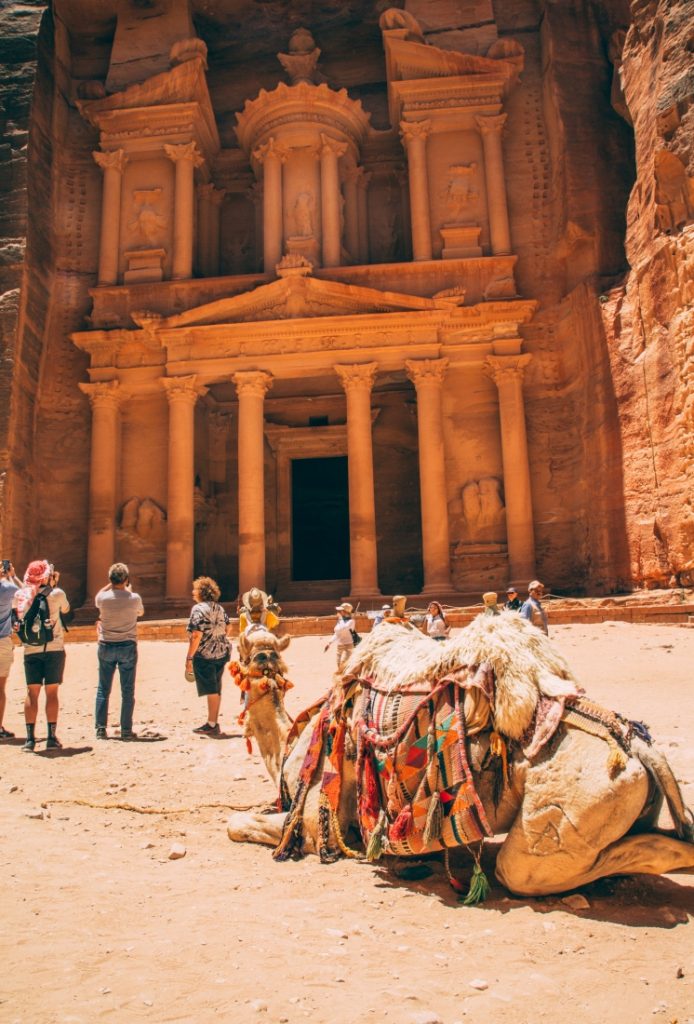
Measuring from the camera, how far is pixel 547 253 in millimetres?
21422

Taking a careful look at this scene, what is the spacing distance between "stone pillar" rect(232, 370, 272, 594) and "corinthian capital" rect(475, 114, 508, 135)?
30.0 ft

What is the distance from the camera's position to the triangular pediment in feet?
65.4

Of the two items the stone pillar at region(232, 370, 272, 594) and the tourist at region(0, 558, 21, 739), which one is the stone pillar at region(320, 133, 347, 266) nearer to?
the stone pillar at region(232, 370, 272, 594)

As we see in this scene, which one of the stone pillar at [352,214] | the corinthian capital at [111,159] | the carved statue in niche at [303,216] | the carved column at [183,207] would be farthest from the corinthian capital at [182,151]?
the stone pillar at [352,214]

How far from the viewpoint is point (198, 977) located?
117 inches

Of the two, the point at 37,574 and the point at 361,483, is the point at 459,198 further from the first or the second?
the point at 37,574

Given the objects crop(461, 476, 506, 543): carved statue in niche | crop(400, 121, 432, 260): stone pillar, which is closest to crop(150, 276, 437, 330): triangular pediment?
crop(400, 121, 432, 260): stone pillar

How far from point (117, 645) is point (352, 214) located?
18.3 meters

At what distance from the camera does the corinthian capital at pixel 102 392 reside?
2066 cm

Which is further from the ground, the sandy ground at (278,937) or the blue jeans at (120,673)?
the blue jeans at (120,673)

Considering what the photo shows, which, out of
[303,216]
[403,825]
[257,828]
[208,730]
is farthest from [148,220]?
[403,825]

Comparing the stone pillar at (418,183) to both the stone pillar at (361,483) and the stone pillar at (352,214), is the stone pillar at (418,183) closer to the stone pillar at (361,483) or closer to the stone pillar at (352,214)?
the stone pillar at (352,214)

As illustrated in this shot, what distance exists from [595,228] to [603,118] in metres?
3.54

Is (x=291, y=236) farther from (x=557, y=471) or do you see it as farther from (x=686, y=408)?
(x=686, y=408)
